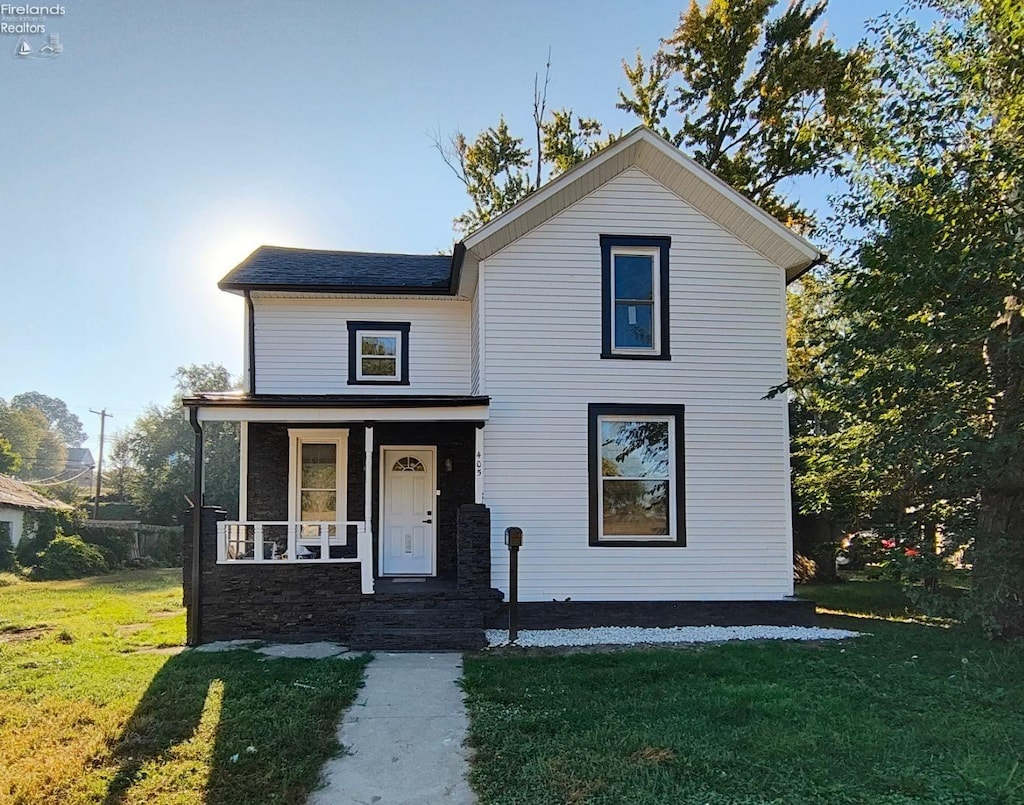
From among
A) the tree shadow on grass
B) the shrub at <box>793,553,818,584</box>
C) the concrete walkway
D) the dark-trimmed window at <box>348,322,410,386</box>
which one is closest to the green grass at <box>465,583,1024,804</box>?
the concrete walkway

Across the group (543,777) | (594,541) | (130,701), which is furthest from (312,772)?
(594,541)

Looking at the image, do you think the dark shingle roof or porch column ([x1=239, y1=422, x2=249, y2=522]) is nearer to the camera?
porch column ([x1=239, y1=422, x2=249, y2=522])

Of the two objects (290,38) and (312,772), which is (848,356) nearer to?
(312,772)

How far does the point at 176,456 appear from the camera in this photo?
3775cm

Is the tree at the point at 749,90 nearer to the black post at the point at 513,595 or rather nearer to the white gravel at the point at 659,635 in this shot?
the white gravel at the point at 659,635

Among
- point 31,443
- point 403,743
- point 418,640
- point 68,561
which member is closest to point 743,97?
point 418,640

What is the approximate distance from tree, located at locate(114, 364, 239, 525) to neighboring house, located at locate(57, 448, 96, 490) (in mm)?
6094

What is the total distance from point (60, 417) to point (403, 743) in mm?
155396

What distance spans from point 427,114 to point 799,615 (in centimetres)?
1859

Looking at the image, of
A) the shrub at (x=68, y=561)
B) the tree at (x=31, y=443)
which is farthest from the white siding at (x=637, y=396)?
the tree at (x=31, y=443)

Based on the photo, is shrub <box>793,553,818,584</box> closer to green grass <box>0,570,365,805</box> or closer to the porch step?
the porch step

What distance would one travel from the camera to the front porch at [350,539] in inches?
360

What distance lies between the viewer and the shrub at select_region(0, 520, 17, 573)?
781 inches

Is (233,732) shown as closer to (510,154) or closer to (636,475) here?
(636,475)
